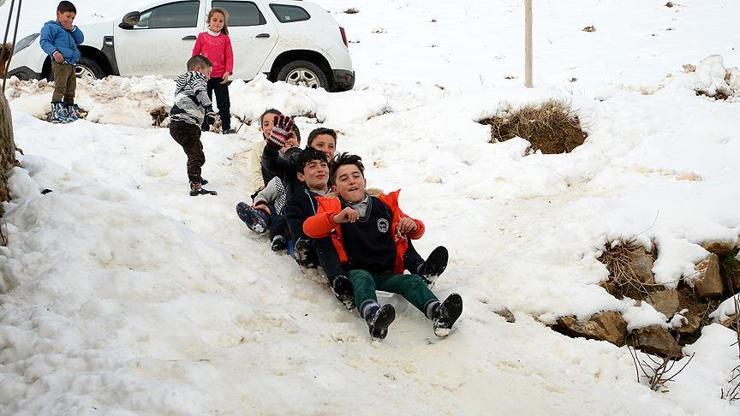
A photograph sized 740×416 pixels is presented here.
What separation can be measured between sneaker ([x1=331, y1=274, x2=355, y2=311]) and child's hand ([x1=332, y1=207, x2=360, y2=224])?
1.17ft

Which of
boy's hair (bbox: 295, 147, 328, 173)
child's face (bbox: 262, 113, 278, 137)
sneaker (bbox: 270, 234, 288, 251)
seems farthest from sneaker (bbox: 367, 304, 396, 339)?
child's face (bbox: 262, 113, 278, 137)

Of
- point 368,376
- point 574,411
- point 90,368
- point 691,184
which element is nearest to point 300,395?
point 368,376

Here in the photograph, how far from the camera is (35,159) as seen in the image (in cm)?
426

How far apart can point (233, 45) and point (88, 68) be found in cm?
220

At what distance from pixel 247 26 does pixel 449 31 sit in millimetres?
7560

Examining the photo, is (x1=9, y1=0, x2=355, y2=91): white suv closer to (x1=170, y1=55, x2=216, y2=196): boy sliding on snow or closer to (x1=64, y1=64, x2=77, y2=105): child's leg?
(x1=64, y1=64, x2=77, y2=105): child's leg

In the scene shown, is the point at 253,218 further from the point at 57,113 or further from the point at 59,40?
the point at 59,40

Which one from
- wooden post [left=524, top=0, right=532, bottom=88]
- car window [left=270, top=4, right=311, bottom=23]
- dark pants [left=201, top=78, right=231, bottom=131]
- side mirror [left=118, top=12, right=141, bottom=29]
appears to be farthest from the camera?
car window [left=270, top=4, right=311, bottom=23]

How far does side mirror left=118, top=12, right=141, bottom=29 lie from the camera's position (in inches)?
359

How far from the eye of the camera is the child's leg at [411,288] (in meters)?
3.57

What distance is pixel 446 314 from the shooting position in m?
3.42

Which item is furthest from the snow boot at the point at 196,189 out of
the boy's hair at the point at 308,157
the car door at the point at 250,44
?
the car door at the point at 250,44

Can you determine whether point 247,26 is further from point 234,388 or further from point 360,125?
point 234,388

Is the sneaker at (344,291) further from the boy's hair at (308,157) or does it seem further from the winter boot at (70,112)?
the winter boot at (70,112)
